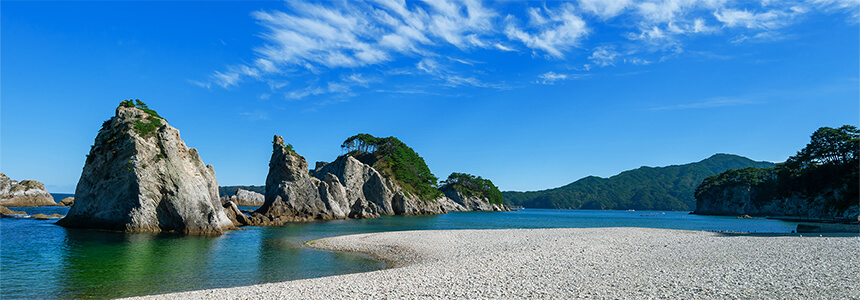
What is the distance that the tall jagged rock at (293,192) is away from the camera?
65875 millimetres

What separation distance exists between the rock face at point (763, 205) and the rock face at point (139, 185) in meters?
89.7

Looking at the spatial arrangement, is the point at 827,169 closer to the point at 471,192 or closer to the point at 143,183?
the point at 143,183

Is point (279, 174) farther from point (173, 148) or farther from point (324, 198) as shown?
point (173, 148)

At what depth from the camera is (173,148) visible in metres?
40.8

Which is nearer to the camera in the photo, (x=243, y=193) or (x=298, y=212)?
(x=298, y=212)

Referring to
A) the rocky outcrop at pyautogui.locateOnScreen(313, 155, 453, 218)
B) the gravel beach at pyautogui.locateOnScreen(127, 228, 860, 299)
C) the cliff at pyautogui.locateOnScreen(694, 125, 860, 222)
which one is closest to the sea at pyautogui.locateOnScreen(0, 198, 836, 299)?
the gravel beach at pyautogui.locateOnScreen(127, 228, 860, 299)

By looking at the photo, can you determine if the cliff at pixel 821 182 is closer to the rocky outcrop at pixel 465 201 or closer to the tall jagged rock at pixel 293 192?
the tall jagged rock at pixel 293 192

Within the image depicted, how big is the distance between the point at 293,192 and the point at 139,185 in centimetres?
3143

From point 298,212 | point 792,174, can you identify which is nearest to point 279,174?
point 298,212

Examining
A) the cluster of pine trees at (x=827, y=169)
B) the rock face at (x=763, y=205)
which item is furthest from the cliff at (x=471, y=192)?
the cluster of pine trees at (x=827, y=169)

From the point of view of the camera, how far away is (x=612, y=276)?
48.5 ft

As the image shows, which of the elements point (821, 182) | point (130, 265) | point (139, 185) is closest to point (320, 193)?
point (139, 185)

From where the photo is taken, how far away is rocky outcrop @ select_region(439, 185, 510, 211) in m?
174

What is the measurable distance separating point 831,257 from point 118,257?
37.9m
